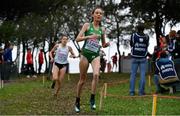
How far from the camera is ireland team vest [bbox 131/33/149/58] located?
15.4 m

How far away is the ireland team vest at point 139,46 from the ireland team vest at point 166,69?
79 centimetres

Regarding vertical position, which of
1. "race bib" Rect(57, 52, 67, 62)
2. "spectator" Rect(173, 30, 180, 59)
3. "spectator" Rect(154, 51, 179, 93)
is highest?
"spectator" Rect(173, 30, 180, 59)

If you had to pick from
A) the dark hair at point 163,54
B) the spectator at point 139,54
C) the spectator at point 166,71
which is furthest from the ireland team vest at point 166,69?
the spectator at point 139,54

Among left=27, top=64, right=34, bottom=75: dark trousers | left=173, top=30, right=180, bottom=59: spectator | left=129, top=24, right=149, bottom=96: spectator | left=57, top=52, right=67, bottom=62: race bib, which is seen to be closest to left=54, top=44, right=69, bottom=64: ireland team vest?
left=57, top=52, right=67, bottom=62: race bib

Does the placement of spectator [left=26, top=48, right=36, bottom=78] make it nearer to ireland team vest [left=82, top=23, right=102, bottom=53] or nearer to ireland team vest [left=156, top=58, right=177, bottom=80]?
ireland team vest [left=156, top=58, right=177, bottom=80]

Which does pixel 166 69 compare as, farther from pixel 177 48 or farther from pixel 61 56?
pixel 61 56

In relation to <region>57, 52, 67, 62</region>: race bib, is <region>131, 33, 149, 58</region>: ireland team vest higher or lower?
higher

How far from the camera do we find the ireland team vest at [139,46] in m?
15.4

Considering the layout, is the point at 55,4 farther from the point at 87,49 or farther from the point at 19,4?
the point at 87,49

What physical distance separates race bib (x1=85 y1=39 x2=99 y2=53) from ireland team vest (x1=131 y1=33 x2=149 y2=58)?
4313 mm

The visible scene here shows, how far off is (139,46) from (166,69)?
4.07 ft

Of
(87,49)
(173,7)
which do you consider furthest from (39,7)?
(173,7)

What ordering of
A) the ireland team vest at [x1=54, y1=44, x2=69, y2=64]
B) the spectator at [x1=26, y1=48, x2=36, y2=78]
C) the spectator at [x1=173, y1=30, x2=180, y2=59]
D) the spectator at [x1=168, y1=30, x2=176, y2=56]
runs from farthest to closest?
the spectator at [x1=26, y1=48, x2=36, y2=78], the ireland team vest at [x1=54, y1=44, x2=69, y2=64], the spectator at [x1=168, y1=30, x2=176, y2=56], the spectator at [x1=173, y1=30, x2=180, y2=59]

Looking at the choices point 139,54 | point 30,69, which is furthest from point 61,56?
point 30,69
